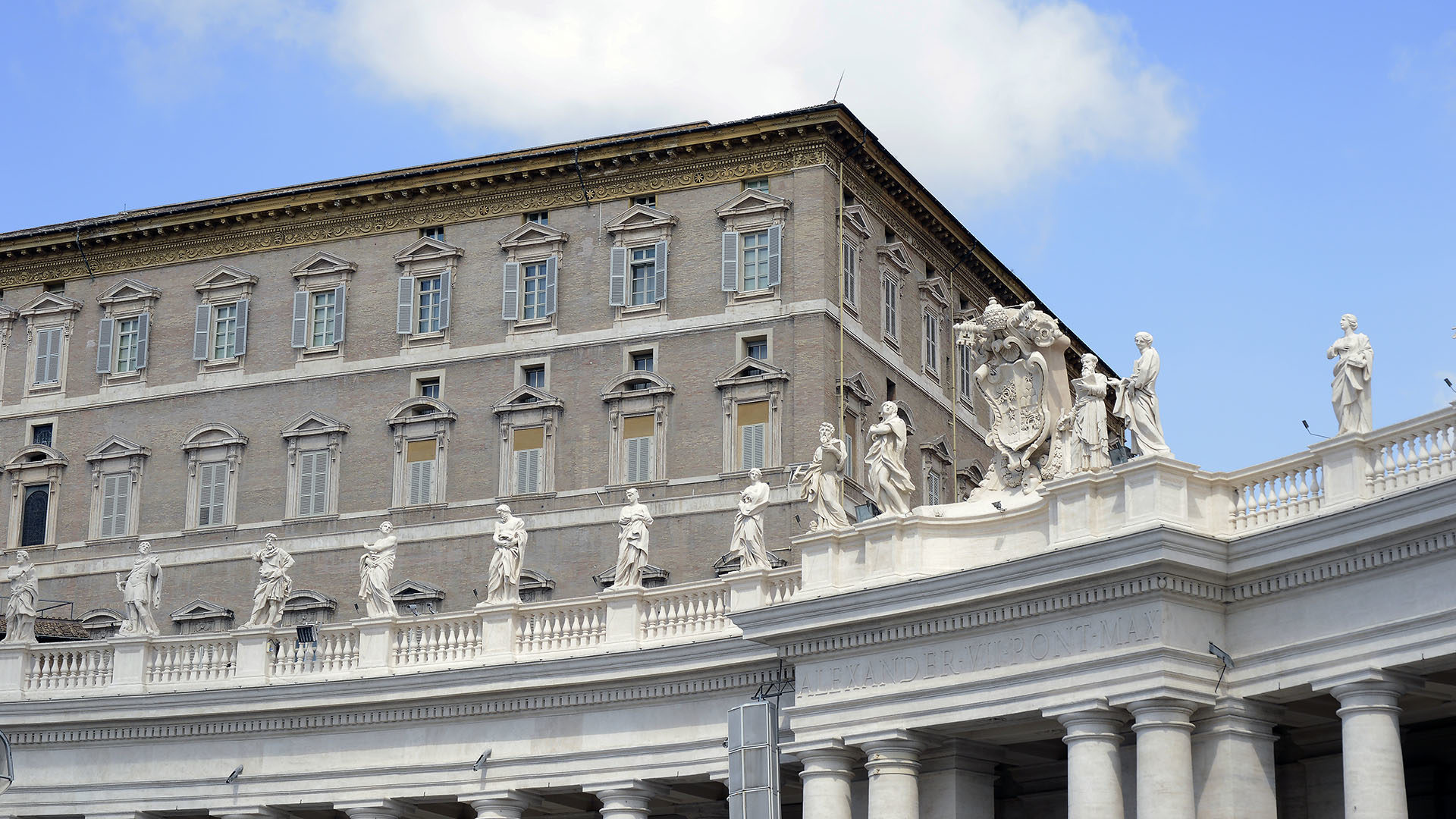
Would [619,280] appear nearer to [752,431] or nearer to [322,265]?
[752,431]

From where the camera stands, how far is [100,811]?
149 feet

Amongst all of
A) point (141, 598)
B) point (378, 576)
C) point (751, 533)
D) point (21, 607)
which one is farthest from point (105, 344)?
point (751, 533)

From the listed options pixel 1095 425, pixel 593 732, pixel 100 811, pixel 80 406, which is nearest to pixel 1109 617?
pixel 1095 425

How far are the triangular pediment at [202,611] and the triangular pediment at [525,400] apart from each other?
1127 centimetres

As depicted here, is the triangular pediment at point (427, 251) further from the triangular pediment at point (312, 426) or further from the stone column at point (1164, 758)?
the stone column at point (1164, 758)

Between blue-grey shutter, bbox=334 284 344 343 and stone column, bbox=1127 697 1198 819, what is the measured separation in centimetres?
4361

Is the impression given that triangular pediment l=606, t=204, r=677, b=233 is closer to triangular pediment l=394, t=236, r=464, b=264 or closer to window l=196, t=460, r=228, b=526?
triangular pediment l=394, t=236, r=464, b=264

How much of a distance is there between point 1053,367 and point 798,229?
29.5 metres

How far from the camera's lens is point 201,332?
73062mm

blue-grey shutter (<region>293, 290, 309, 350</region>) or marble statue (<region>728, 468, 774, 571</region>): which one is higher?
blue-grey shutter (<region>293, 290, 309, 350</region>)

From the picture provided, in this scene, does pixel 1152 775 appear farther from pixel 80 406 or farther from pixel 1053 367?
pixel 80 406

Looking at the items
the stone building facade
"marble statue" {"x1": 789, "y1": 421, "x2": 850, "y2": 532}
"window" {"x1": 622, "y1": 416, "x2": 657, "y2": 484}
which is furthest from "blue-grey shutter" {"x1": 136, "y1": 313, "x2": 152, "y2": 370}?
"marble statue" {"x1": 789, "y1": 421, "x2": 850, "y2": 532}

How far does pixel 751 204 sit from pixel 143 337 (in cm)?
2280

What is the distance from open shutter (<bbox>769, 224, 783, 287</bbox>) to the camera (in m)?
66.6
